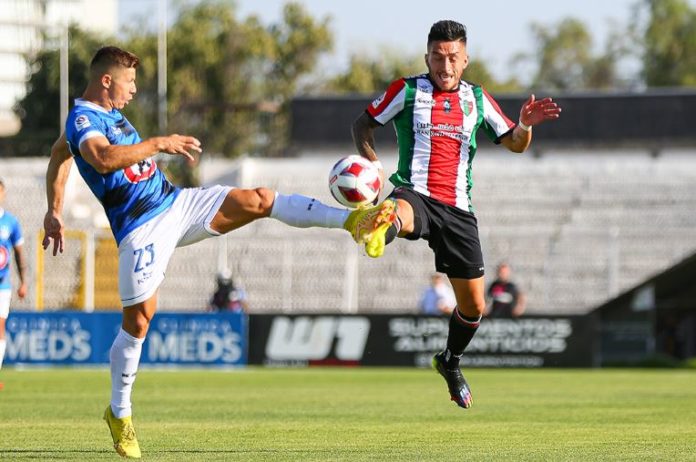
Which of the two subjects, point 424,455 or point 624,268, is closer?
point 424,455

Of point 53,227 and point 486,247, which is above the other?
point 53,227

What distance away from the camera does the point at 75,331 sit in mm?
25859

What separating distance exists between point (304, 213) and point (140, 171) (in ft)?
3.43

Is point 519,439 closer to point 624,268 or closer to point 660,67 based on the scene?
point 624,268

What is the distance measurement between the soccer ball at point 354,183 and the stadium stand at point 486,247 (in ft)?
66.9

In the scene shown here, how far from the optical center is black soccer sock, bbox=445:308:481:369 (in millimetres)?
10805

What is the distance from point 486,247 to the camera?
31.0 m

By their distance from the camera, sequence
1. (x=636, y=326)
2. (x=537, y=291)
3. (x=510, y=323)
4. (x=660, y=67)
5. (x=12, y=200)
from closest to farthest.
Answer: (x=510, y=323) < (x=636, y=326) < (x=537, y=291) < (x=12, y=200) < (x=660, y=67)

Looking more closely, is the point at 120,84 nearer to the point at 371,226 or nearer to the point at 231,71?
the point at 371,226

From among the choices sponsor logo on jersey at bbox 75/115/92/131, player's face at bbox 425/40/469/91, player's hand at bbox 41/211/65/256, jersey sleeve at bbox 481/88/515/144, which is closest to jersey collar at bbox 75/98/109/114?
sponsor logo on jersey at bbox 75/115/92/131

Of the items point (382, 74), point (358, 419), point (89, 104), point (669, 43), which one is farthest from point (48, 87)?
point (89, 104)

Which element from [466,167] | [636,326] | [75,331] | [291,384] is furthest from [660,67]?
[466,167]

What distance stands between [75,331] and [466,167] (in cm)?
1675

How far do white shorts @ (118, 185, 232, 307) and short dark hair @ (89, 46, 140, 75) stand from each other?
891 mm
